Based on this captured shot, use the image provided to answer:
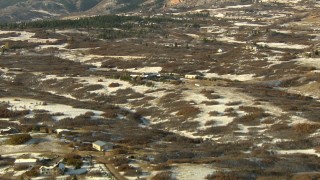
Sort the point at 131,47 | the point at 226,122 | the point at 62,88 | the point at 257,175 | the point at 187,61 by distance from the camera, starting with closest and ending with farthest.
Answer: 1. the point at 257,175
2. the point at 226,122
3. the point at 62,88
4. the point at 187,61
5. the point at 131,47

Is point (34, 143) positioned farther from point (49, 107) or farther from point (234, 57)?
point (234, 57)

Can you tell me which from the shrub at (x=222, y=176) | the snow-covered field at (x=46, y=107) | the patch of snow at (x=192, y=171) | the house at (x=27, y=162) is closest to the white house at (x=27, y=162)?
the house at (x=27, y=162)

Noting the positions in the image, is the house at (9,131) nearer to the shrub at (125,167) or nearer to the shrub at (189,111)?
the shrub at (125,167)

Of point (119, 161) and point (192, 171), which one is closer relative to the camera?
point (192, 171)

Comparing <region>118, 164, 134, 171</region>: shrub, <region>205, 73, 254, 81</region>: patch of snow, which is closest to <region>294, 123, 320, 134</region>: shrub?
<region>118, 164, 134, 171</region>: shrub

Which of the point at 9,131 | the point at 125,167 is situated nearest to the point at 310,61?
the point at 9,131

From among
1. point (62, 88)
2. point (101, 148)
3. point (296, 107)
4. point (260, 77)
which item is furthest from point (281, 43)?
point (101, 148)

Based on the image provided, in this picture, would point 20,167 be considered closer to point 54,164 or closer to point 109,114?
point 54,164

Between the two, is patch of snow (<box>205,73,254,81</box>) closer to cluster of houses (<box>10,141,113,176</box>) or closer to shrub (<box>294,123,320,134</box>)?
shrub (<box>294,123,320,134</box>)
